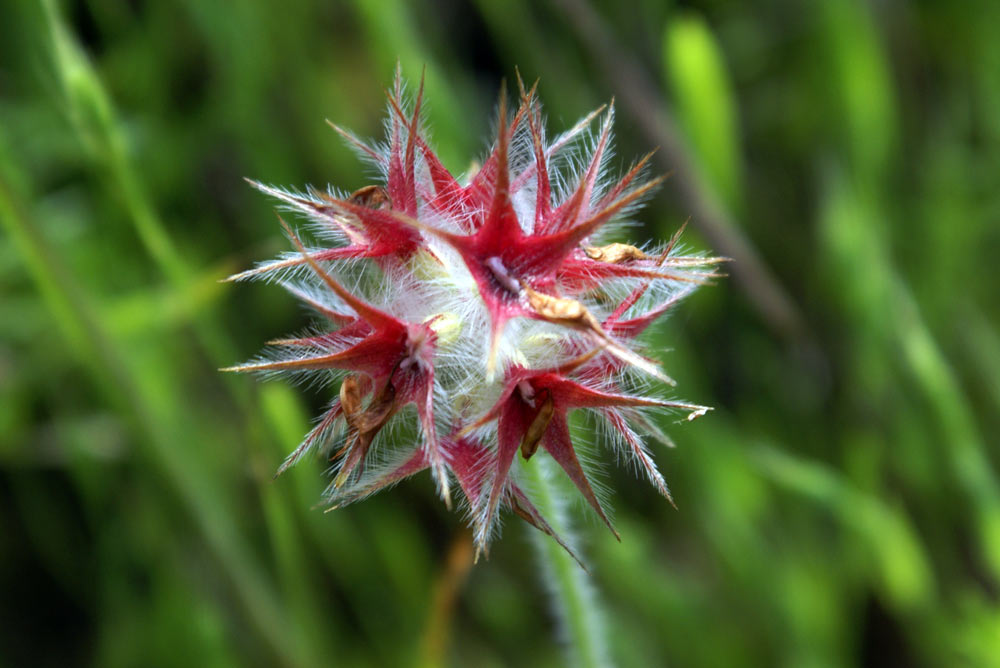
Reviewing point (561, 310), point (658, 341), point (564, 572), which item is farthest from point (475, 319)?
point (658, 341)

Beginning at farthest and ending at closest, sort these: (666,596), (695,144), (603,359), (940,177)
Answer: (940,177), (695,144), (666,596), (603,359)

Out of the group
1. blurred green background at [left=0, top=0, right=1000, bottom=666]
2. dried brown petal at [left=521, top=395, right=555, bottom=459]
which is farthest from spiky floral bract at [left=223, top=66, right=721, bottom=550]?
blurred green background at [left=0, top=0, right=1000, bottom=666]

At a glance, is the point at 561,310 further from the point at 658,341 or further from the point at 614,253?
the point at 658,341

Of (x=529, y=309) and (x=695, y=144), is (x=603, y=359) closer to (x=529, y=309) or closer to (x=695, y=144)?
(x=529, y=309)

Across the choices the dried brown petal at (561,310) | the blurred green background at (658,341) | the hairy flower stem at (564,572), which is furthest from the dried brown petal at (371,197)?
the blurred green background at (658,341)

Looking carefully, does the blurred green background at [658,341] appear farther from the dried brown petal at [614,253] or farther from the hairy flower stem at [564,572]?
the dried brown petal at [614,253]

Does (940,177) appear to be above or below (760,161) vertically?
below

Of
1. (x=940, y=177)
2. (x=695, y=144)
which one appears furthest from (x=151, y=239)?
(x=940, y=177)
